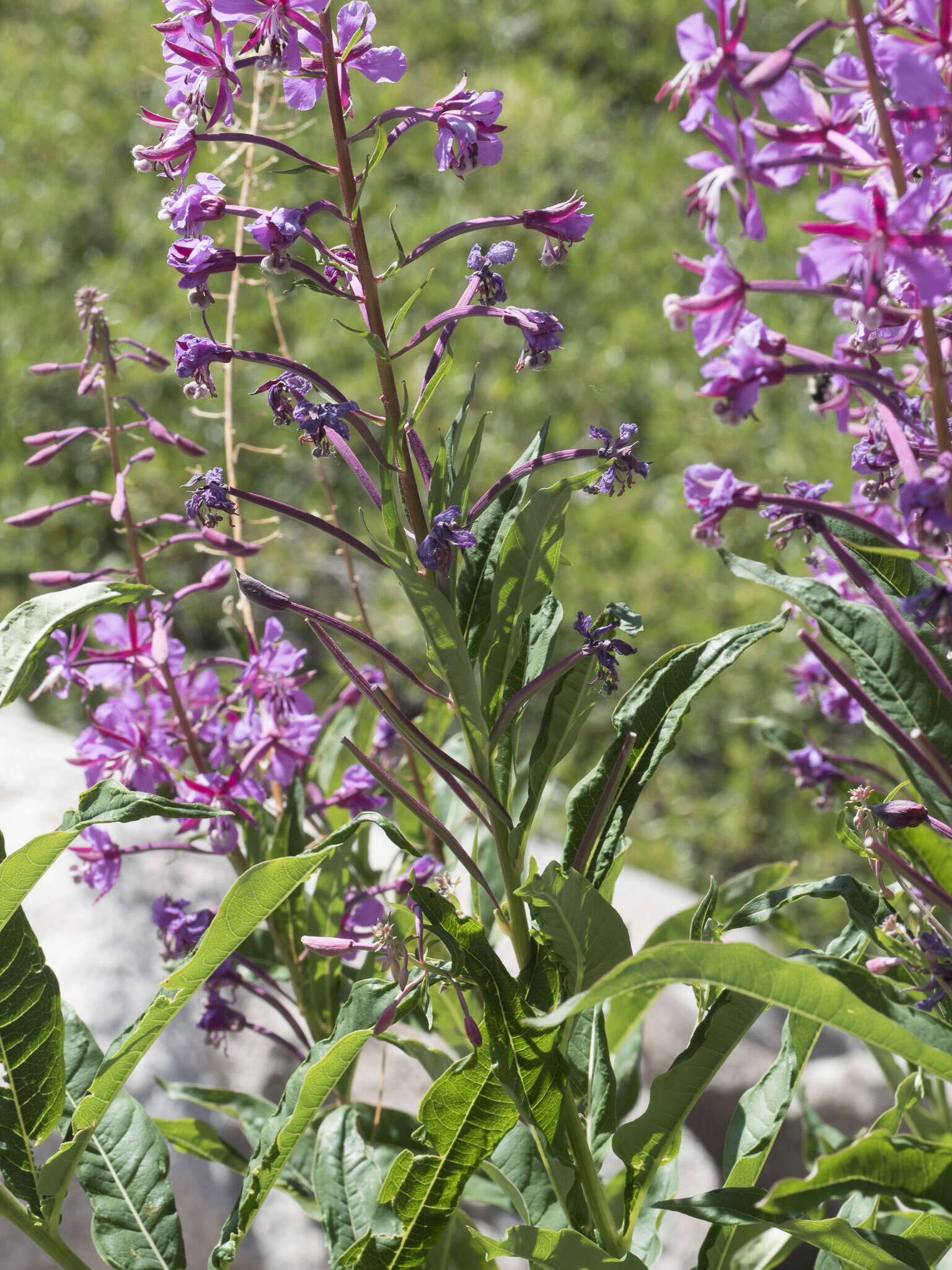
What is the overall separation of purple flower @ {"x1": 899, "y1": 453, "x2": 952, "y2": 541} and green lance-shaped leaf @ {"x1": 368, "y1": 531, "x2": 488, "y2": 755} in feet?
1.26

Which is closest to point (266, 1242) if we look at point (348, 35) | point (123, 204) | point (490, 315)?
point (490, 315)

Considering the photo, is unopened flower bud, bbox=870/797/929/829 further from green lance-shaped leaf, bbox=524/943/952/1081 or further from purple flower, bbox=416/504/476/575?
purple flower, bbox=416/504/476/575

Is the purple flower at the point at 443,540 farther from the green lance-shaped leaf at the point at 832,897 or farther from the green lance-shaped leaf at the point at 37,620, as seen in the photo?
the green lance-shaped leaf at the point at 832,897

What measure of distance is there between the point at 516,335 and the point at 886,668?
340 cm

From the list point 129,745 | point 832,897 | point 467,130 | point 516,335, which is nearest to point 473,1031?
point 832,897

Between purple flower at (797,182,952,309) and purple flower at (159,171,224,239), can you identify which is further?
purple flower at (159,171,224,239)

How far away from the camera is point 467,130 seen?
3.31 feet

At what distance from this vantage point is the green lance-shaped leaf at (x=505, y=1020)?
102 cm

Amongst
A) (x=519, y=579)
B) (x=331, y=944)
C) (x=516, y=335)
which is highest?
(x=516, y=335)

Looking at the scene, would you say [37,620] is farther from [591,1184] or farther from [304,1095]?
[591,1184]

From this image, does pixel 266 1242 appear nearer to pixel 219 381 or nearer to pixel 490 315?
pixel 490 315

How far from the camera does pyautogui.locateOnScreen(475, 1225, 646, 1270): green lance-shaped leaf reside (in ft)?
3.38

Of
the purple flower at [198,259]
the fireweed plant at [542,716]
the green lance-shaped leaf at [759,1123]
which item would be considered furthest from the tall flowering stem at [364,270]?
the green lance-shaped leaf at [759,1123]

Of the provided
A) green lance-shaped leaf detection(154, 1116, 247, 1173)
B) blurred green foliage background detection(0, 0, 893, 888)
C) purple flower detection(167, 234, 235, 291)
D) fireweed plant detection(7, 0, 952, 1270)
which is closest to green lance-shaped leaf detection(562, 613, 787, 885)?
fireweed plant detection(7, 0, 952, 1270)
